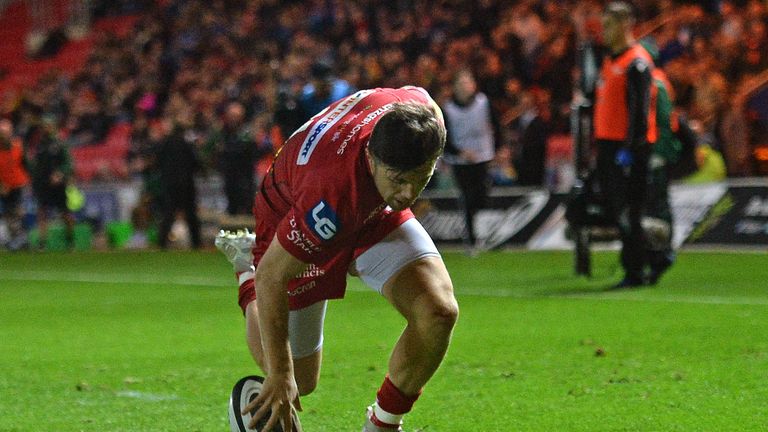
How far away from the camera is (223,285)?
13055 millimetres

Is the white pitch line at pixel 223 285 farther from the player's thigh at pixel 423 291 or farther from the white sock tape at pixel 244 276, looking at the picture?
the player's thigh at pixel 423 291

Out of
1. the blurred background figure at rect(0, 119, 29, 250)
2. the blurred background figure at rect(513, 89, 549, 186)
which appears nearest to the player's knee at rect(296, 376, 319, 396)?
the blurred background figure at rect(513, 89, 549, 186)

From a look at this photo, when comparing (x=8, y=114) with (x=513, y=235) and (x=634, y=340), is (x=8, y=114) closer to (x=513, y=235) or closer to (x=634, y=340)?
(x=513, y=235)

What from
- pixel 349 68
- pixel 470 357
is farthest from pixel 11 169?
pixel 470 357

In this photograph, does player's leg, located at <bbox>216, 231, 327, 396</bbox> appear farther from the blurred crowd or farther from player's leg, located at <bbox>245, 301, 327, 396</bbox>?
the blurred crowd

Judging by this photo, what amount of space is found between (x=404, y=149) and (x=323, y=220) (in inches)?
13.3

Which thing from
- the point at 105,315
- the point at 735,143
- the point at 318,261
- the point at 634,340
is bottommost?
the point at 735,143

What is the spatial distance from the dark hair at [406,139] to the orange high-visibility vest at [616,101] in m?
A: 6.96

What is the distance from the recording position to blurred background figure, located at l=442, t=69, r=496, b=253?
16062 millimetres

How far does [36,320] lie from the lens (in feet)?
33.2

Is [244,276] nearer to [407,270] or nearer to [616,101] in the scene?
[407,270]

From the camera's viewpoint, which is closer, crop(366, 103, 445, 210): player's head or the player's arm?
crop(366, 103, 445, 210): player's head

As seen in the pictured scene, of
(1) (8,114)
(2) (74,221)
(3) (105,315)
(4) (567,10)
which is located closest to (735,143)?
(4) (567,10)

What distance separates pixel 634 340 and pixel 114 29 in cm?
2789
